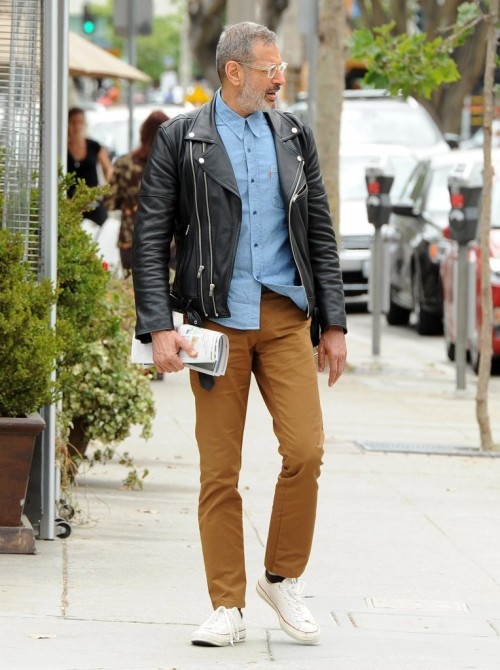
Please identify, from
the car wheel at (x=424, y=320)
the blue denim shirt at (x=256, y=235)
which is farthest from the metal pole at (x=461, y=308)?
→ the blue denim shirt at (x=256, y=235)

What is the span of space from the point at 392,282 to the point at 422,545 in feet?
34.8

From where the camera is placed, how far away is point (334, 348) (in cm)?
563

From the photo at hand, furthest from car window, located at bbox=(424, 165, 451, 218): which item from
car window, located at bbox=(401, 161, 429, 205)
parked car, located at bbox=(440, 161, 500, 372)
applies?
parked car, located at bbox=(440, 161, 500, 372)

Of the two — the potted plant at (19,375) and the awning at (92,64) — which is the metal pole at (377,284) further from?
the potted plant at (19,375)

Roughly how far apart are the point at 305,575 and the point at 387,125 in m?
16.1

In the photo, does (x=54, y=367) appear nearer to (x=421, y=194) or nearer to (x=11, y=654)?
(x=11, y=654)

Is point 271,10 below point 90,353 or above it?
above

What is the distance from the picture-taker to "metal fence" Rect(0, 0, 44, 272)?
6965 millimetres

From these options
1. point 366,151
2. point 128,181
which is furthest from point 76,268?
point 366,151

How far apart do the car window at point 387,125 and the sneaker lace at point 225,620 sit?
650 inches

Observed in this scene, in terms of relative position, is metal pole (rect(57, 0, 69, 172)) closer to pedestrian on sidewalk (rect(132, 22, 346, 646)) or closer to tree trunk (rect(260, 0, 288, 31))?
pedestrian on sidewalk (rect(132, 22, 346, 646))

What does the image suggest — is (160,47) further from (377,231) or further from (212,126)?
(212,126)

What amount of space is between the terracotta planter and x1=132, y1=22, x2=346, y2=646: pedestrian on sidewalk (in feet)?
3.98

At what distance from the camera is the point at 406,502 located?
847 cm
